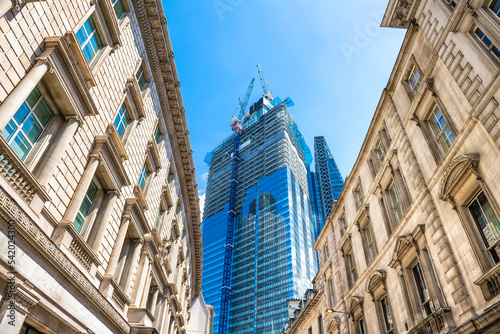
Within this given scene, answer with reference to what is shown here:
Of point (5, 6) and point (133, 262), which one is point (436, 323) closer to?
point (133, 262)

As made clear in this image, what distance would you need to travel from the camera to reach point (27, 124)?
10039 mm

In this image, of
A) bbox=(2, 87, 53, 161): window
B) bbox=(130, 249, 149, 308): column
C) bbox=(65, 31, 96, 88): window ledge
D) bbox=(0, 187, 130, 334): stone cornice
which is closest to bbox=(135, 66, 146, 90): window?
bbox=(65, 31, 96, 88): window ledge

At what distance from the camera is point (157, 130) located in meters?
23.6

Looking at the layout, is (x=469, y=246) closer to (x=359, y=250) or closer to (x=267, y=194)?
(x=359, y=250)

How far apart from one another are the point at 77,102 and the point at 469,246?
1555 centimetres

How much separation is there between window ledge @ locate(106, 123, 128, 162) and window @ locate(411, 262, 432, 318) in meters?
15.5

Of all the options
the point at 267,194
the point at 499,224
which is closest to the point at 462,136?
the point at 499,224

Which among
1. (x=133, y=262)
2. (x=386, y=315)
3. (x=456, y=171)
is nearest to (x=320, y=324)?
(x=386, y=315)

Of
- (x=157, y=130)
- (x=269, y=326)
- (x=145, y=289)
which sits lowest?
(x=145, y=289)

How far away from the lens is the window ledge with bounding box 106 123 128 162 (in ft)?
47.5

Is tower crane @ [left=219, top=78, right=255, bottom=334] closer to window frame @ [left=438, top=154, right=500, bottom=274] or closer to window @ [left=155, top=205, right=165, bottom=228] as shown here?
window @ [left=155, top=205, right=165, bottom=228]

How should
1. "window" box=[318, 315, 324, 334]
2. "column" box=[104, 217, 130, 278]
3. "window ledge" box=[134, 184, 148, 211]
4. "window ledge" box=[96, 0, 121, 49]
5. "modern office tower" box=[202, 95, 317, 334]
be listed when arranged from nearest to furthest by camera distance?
"column" box=[104, 217, 130, 278]
"window ledge" box=[96, 0, 121, 49]
"window ledge" box=[134, 184, 148, 211]
"window" box=[318, 315, 324, 334]
"modern office tower" box=[202, 95, 317, 334]

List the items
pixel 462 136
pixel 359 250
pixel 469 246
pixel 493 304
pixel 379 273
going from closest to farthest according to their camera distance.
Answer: pixel 493 304 < pixel 469 246 < pixel 462 136 < pixel 379 273 < pixel 359 250

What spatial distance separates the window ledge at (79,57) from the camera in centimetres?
1123
